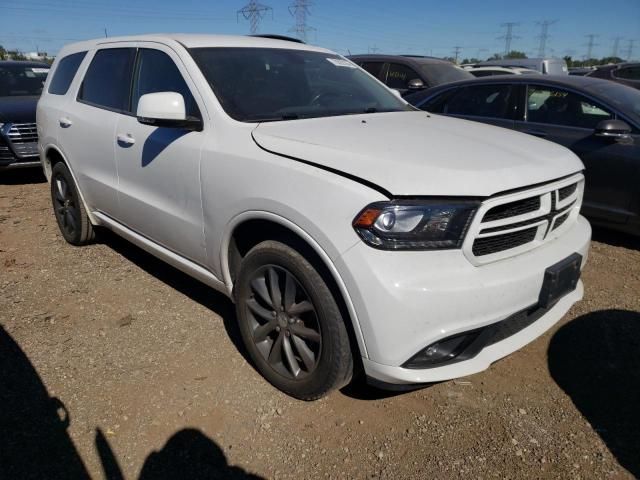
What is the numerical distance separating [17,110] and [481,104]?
6.54 meters

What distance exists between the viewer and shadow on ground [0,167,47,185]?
25.7ft

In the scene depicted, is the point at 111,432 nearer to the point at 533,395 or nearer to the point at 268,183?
the point at 268,183

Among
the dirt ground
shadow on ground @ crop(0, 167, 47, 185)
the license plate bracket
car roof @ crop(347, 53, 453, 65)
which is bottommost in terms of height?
shadow on ground @ crop(0, 167, 47, 185)

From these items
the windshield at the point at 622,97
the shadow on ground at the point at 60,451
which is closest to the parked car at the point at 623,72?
the windshield at the point at 622,97

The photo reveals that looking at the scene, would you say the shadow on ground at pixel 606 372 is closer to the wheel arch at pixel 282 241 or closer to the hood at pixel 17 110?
the wheel arch at pixel 282 241

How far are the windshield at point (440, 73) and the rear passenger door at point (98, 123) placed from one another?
→ 16.5 feet

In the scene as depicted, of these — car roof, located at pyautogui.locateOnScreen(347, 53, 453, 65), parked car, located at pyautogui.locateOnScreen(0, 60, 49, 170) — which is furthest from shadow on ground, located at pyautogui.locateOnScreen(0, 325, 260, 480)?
car roof, located at pyautogui.locateOnScreen(347, 53, 453, 65)

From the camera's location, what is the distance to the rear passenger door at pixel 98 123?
11.9 ft

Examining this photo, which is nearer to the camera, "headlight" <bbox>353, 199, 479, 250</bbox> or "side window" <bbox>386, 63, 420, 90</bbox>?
"headlight" <bbox>353, 199, 479, 250</bbox>

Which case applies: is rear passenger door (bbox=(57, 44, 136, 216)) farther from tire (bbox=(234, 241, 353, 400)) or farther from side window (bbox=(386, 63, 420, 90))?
side window (bbox=(386, 63, 420, 90))

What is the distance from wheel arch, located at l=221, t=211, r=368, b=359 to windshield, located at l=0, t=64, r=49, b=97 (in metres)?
7.59

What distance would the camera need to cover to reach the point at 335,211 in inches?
82.0

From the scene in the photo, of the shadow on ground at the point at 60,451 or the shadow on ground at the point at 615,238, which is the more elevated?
the shadow on ground at the point at 60,451

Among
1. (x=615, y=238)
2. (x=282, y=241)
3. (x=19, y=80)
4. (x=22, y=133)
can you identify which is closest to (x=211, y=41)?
(x=282, y=241)
